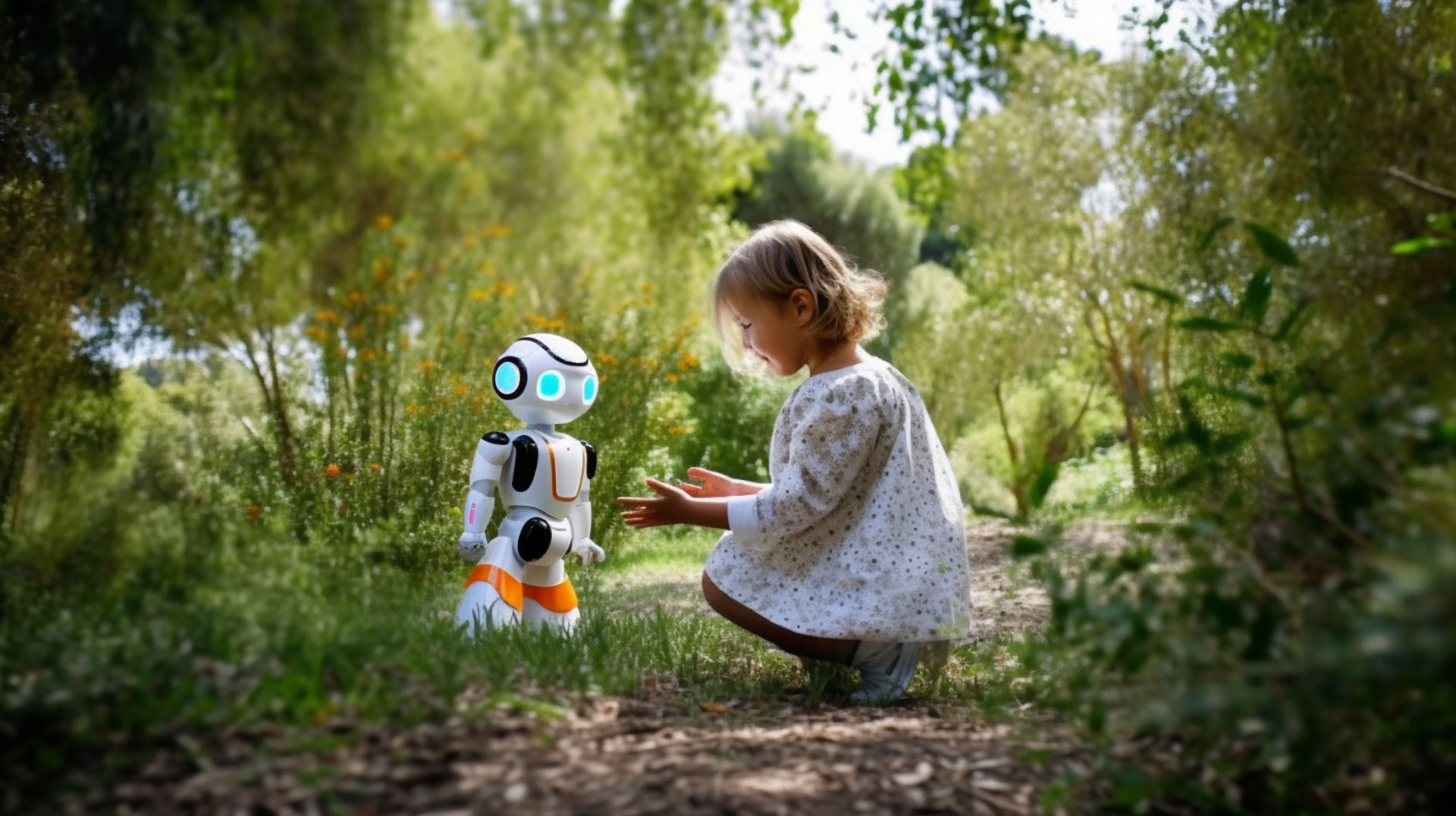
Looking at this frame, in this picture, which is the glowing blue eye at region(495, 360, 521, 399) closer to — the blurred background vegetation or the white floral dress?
the blurred background vegetation

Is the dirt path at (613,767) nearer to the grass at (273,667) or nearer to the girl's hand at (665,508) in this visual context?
the grass at (273,667)

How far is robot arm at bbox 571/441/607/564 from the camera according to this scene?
289 centimetres

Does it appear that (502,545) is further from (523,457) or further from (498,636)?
(498,636)

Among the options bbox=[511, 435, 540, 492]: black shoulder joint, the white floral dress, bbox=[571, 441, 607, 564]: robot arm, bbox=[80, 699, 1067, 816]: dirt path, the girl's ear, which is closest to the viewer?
bbox=[80, 699, 1067, 816]: dirt path

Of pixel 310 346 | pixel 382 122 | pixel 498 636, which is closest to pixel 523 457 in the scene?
pixel 498 636

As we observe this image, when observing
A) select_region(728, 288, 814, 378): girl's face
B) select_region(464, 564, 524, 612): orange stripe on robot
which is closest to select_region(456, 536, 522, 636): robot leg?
select_region(464, 564, 524, 612): orange stripe on robot

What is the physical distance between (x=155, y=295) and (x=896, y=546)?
140 inches

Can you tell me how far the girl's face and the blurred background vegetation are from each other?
0.82 metres

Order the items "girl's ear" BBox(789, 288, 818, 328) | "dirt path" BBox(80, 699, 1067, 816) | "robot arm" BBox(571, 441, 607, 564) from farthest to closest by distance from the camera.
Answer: "robot arm" BBox(571, 441, 607, 564) → "girl's ear" BBox(789, 288, 818, 328) → "dirt path" BBox(80, 699, 1067, 816)

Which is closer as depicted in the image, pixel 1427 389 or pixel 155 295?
pixel 1427 389

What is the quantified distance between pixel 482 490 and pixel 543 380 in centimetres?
32

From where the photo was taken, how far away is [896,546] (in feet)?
7.91

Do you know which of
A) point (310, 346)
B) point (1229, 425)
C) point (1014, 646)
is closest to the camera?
point (1014, 646)

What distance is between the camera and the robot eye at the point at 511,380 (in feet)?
9.31
